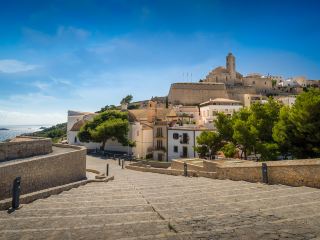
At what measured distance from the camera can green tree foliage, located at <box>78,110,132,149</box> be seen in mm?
46250

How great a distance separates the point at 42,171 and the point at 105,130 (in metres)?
32.7

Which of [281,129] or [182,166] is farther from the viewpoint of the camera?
[182,166]

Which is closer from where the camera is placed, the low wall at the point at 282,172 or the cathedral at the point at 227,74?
the low wall at the point at 282,172

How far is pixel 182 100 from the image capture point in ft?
301

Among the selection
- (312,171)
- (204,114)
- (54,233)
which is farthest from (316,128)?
(204,114)

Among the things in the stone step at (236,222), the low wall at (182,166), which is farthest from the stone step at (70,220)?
the low wall at (182,166)

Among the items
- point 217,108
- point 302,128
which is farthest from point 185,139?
point 302,128

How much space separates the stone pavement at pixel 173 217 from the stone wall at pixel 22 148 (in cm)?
552

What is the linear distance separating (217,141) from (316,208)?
80.9 feet

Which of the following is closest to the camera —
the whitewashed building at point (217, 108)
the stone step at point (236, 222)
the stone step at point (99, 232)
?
the stone step at point (99, 232)

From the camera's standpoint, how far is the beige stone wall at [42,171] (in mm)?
11218

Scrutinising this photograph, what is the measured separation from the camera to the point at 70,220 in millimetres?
7457

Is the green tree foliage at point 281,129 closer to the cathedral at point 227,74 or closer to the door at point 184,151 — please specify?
the door at point 184,151

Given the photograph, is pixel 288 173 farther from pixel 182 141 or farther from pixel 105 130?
pixel 105 130
